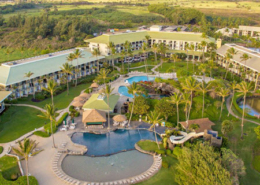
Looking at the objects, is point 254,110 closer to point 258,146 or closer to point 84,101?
point 258,146

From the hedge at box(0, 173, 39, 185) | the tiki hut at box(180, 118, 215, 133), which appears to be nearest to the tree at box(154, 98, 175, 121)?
the tiki hut at box(180, 118, 215, 133)

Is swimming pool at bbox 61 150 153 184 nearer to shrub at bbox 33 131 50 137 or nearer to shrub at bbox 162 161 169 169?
shrub at bbox 162 161 169 169

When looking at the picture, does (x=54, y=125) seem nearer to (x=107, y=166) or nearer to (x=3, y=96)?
(x=3, y=96)

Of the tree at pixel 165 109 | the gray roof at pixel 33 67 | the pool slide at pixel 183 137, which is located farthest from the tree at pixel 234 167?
the gray roof at pixel 33 67

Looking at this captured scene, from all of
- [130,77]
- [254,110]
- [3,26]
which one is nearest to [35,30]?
[3,26]

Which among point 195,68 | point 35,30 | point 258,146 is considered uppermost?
point 35,30

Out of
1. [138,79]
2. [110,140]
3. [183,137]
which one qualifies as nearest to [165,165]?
[183,137]
